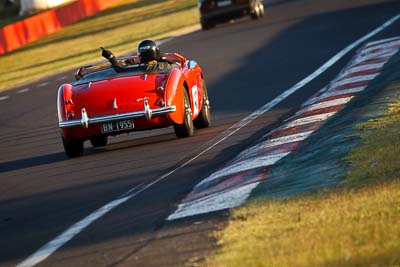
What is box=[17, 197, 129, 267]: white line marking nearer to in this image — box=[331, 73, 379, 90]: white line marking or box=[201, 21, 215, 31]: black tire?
box=[331, 73, 379, 90]: white line marking

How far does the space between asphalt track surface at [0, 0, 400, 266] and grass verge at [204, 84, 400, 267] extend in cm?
31

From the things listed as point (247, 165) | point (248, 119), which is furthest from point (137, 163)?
point (248, 119)

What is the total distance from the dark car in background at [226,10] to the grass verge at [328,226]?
32624 mm

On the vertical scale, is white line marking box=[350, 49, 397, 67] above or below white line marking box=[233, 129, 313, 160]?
below

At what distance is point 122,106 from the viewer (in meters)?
14.4

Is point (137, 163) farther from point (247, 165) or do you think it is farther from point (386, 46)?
point (386, 46)

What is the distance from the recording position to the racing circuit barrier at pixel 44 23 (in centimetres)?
5034

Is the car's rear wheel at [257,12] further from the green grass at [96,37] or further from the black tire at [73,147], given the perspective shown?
the black tire at [73,147]

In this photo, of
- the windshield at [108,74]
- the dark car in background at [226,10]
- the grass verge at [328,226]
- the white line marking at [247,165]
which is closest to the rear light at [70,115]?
the windshield at [108,74]

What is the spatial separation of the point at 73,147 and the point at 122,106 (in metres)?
0.79

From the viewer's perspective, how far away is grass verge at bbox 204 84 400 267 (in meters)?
6.55

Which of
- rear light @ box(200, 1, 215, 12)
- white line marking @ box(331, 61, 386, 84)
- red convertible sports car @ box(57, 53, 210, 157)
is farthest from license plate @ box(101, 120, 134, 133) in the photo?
rear light @ box(200, 1, 215, 12)

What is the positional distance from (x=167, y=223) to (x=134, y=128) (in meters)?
5.95

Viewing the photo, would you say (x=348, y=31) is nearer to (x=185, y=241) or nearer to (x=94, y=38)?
(x=94, y=38)
